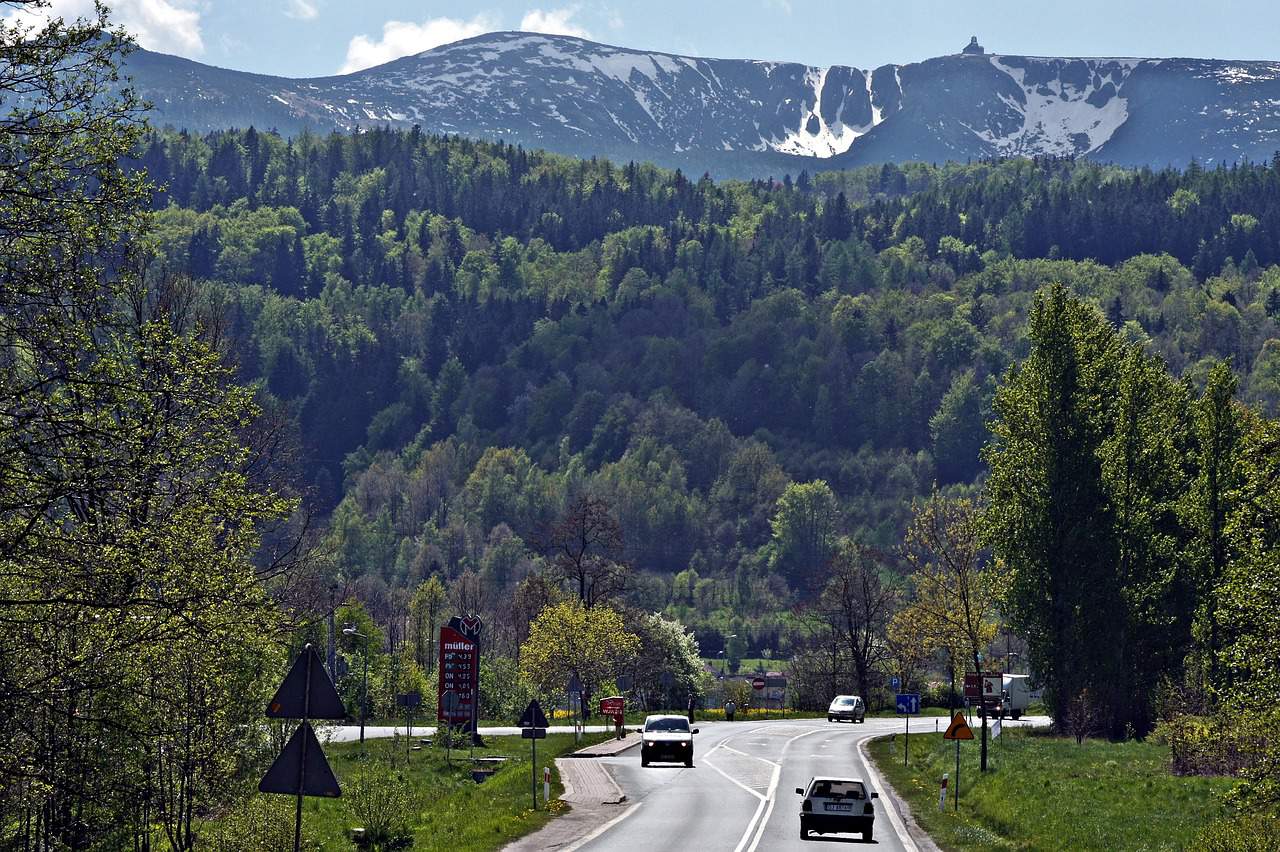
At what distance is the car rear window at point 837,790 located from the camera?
3731 cm

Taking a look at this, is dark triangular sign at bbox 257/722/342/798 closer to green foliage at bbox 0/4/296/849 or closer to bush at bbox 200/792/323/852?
green foliage at bbox 0/4/296/849

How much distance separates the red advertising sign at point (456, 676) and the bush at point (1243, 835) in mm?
47537

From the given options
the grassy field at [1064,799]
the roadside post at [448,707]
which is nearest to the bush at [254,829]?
the grassy field at [1064,799]

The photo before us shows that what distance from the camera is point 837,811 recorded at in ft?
122

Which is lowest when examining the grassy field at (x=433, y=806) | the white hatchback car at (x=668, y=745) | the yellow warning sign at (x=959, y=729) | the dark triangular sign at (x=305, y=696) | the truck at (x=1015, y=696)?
A: the truck at (x=1015, y=696)

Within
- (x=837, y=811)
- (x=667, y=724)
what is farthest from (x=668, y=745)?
(x=837, y=811)

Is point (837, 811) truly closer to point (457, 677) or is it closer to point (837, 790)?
point (837, 790)

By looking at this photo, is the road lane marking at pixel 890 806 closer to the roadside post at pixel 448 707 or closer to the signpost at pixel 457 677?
the signpost at pixel 457 677

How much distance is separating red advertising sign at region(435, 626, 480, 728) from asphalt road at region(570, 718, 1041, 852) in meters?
8.66

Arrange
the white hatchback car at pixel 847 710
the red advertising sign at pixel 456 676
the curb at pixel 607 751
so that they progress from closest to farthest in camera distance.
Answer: the curb at pixel 607 751
the red advertising sign at pixel 456 676
the white hatchback car at pixel 847 710

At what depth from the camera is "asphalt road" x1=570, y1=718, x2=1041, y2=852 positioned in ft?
119

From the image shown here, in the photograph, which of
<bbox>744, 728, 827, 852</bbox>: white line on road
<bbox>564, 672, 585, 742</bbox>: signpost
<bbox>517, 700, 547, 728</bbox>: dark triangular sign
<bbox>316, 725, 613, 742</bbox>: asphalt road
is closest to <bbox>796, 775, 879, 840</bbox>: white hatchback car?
<bbox>744, 728, 827, 852</bbox>: white line on road

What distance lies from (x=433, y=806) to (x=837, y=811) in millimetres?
15406

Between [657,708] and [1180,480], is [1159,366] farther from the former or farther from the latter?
[657,708]
